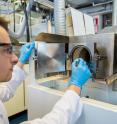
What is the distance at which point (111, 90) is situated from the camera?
4.43 ft

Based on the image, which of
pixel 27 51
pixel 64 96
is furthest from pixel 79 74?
pixel 27 51

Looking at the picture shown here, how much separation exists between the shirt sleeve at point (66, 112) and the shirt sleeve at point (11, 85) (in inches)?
18.4

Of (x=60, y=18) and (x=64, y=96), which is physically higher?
(x=60, y=18)

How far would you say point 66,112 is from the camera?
35.3 inches

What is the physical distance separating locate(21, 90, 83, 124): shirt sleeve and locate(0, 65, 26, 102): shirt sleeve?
47cm

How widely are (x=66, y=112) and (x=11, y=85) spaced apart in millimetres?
659

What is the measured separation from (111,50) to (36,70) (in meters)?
0.58

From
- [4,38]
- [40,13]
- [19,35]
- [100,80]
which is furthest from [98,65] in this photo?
[40,13]

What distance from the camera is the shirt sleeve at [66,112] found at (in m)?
0.87

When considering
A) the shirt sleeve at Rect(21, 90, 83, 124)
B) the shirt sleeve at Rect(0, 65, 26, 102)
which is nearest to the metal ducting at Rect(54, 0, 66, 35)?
the shirt sleeve at Rect(0, 65, 26, 102)

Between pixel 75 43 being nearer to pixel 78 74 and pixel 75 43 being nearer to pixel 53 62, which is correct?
pixel 53 62

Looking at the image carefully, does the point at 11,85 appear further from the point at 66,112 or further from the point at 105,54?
the point at 105,54

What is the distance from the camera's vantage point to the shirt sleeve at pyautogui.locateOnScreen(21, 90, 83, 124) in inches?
34.4

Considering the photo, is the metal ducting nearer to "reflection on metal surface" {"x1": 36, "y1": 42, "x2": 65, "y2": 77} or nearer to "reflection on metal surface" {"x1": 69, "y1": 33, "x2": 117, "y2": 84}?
"reflection on metal surface" {"x1": 36, "y1": 42, "x2": 65, "y2": 77}
